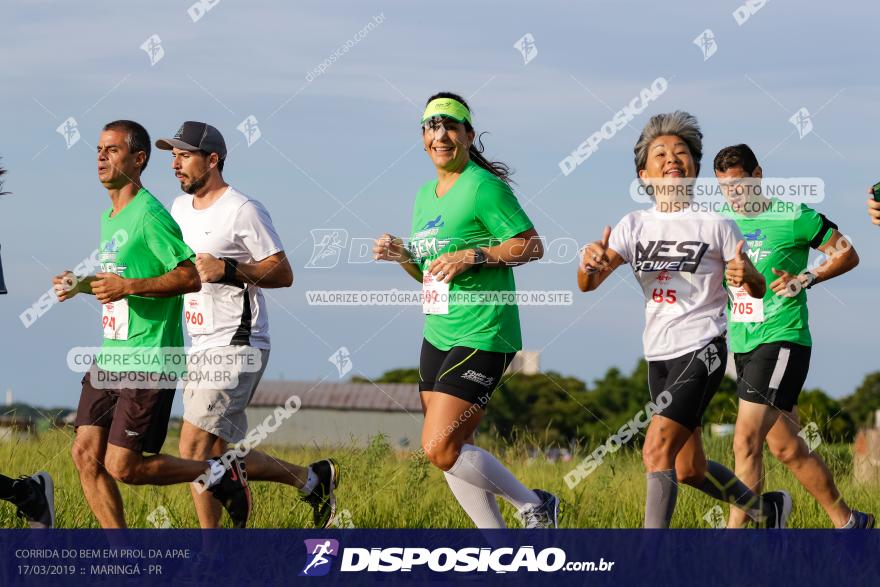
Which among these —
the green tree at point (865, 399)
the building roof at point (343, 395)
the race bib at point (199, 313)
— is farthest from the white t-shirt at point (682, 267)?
the building roof at point (343, 395)

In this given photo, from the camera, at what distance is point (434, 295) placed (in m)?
6.79

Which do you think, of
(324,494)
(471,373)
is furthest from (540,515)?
(324,494)

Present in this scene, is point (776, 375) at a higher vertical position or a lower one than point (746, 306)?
lower

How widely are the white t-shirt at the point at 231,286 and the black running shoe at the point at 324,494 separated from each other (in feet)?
3.38

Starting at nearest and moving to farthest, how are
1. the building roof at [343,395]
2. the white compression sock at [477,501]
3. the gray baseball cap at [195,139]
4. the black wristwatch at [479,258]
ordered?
the black wristwatch at [479,258]
the white compression sock at [477,501]
the gray baseball cap at [195,139]
the building roof at [343,395]

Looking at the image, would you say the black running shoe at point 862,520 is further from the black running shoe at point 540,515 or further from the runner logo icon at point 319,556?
the runner logo icon at point 319,556

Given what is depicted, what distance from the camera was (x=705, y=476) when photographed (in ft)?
23.9

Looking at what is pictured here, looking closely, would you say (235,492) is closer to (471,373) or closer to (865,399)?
(471,373)

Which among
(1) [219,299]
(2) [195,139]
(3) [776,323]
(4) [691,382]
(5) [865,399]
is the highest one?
(2) [195,139]

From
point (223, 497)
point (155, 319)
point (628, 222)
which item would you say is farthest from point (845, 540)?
point (155, 319)

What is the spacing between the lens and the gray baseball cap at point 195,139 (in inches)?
295

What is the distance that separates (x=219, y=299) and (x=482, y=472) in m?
1.73

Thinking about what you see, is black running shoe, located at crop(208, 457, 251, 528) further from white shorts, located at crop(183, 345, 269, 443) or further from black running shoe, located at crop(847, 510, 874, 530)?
black running shoe, located at crop(847, 510, 874, 530)

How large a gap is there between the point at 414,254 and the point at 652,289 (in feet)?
3.96
